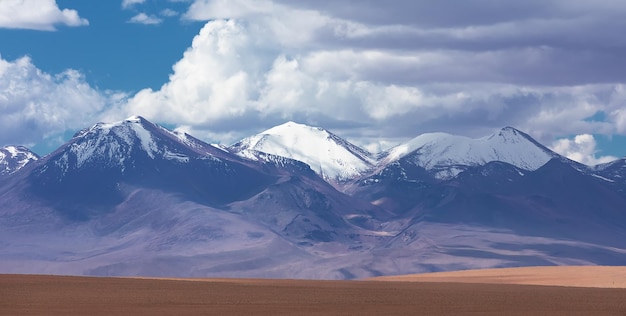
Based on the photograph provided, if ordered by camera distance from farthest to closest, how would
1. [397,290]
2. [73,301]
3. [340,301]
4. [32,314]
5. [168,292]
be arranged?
[397,290] < [168,292] < [340,301] < [73,301] < [32,314]

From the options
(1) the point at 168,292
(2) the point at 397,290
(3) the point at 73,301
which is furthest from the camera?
(2) the point at 397,290

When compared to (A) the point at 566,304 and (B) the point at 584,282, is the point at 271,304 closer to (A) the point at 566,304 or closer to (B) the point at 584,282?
(A) the point at 566,304

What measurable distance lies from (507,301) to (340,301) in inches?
623

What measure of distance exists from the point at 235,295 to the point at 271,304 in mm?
12650

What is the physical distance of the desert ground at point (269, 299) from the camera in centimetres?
9375

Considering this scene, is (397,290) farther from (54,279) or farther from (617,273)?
(617,273)

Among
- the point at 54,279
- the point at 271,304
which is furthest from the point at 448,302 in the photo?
the point at 54,279

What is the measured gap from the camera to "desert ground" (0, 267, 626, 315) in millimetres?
93750

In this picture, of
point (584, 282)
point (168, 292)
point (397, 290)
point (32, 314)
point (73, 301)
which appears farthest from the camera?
point (584, 282)

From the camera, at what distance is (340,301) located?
106812 mm

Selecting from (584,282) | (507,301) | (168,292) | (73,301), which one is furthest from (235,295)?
(584,282)

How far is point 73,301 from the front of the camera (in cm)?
10019

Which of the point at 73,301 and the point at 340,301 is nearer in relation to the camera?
the point at 73,301

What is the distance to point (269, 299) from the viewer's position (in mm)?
107250
